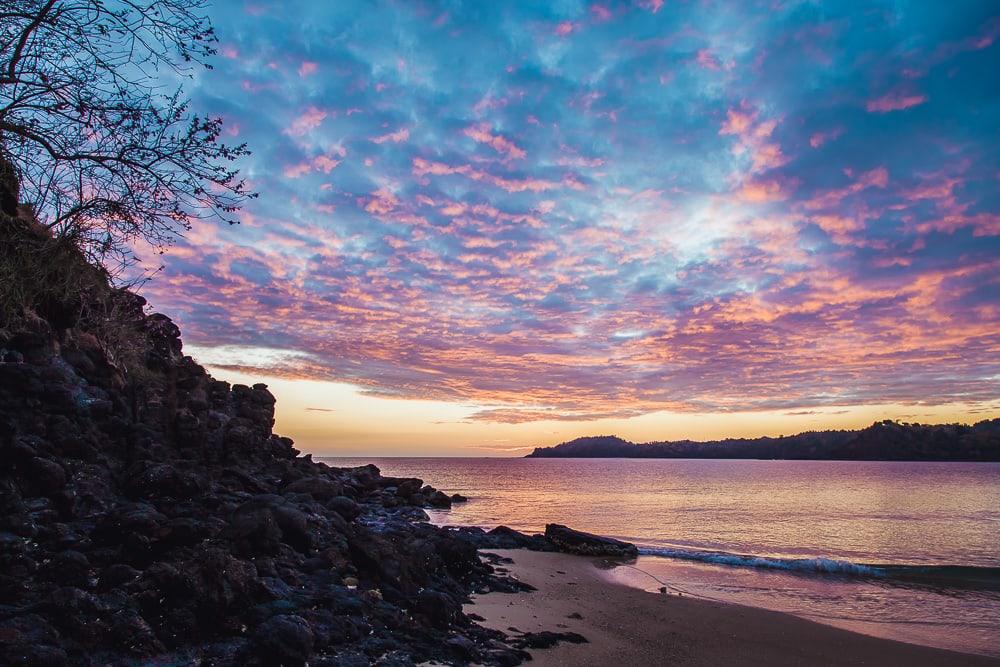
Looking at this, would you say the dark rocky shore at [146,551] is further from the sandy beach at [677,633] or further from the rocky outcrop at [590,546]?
the rocky outcrop at [590,546]

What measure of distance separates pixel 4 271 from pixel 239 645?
737cm

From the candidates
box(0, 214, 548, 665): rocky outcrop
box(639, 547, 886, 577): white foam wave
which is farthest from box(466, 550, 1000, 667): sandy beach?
box(639, 547, 886, 577): white foam wave

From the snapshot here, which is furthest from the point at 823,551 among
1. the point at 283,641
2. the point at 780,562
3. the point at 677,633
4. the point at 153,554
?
the point at 153,554

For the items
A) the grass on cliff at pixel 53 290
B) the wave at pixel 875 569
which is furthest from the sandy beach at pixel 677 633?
the grass on cliff at pixel 53 290

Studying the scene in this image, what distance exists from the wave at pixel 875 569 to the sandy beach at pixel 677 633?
9344 mm

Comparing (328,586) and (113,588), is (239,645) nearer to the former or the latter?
(113,588)

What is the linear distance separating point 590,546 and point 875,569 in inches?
464

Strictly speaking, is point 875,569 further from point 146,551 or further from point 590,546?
point 146,551

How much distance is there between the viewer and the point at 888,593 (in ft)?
62.7

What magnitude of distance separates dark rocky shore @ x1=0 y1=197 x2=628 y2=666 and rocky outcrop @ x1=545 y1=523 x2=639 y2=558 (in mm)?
8782

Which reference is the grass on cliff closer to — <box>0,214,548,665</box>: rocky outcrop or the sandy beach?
<box>0,214,548,665</box>: rocky outcrop

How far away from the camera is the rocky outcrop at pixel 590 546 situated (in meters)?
25.5

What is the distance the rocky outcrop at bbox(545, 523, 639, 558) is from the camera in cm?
2548

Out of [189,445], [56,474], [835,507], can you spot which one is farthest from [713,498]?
[56,474]
